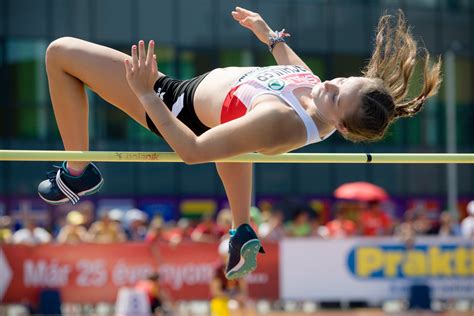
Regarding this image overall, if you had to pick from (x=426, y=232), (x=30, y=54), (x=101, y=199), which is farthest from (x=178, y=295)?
(x=30, y=54)

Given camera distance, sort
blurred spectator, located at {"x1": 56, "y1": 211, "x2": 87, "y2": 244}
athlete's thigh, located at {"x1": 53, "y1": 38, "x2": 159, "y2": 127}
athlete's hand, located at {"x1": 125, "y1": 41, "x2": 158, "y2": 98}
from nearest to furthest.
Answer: athlete's hand, located at {"x1": 125, "y1": 41, "x2": 158, "y2": 98} → athlete's thigh, located at {"x1": 53, "y1": 38, "x2": 159, "y2": 127} → blurred spectator, located at {"x1": 56, "y1": 211, "x2": 87, "y2": 244}

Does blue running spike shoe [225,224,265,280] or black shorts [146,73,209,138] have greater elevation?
black shorts [146,73,209,138]

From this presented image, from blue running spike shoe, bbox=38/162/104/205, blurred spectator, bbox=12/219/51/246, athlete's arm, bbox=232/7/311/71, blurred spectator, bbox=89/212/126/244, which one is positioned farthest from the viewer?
blurred spectator, bbox=89/212/126/244

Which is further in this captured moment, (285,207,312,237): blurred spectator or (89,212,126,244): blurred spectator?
(285,207,312,237): blurred spectator

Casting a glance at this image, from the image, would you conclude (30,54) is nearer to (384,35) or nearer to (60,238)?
(60,238)

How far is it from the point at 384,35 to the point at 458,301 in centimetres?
1083

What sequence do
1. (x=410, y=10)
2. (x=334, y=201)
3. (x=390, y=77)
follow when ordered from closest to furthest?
(x=390, y=77) → (x=334, y=201) → (x=410, y=10)

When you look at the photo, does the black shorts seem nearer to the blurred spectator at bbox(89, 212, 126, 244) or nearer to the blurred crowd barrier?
the blurred crowd barrier

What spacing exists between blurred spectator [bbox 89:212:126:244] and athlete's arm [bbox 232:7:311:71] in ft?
26.3

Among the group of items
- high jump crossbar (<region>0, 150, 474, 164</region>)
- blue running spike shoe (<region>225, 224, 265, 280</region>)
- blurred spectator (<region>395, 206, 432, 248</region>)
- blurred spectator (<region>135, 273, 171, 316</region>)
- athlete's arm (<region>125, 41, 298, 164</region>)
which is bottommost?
blurred spectator (<region>135, 273, 171, 316</region>)

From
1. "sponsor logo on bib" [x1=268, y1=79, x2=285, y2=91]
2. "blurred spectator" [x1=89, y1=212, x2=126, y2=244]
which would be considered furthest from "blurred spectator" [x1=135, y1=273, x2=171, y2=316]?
"sponsor logo on bib" [x1=268, y1=79, x2=285, y2=91]

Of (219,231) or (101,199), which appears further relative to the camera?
(101,199)

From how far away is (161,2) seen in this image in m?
21.7

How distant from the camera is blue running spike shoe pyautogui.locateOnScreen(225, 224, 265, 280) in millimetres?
4809
